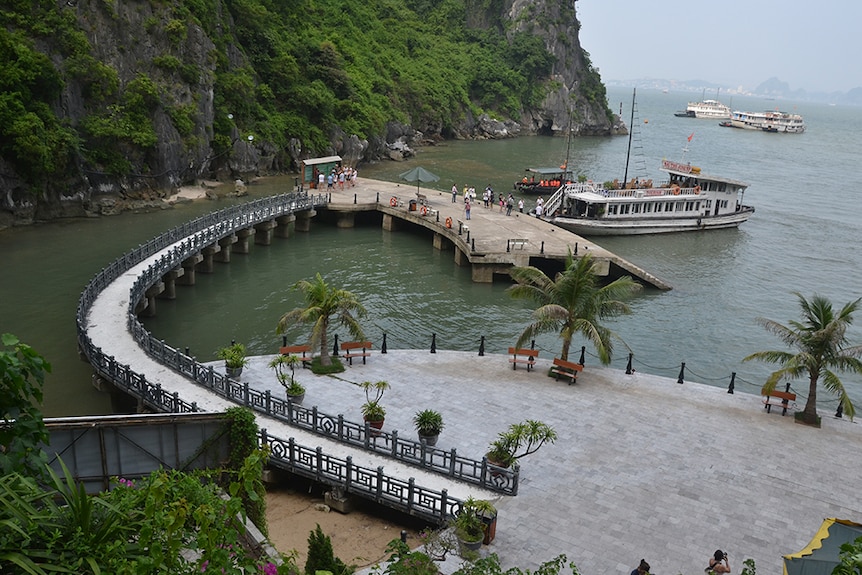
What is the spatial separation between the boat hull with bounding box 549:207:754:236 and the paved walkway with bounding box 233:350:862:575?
29502 mm

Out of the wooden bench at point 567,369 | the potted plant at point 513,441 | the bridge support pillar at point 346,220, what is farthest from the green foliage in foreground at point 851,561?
the bridge support pillar at point 346,220

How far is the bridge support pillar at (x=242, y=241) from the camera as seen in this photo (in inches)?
1668

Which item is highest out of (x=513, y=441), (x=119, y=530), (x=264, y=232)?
(x=119, y=530)

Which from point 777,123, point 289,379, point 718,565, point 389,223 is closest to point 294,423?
point 289,379

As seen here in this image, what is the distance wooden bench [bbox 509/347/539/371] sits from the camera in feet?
79.3

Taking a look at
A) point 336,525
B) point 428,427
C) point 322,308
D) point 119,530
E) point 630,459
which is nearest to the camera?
point 119,530

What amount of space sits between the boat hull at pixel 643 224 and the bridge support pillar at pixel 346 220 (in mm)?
15003

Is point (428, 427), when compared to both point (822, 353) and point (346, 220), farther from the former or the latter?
point (346, 220)

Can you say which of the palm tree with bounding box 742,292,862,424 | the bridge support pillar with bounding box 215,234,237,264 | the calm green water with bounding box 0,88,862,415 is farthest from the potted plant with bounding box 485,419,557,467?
the bridge support pillar with bounding box 215,234,237,264

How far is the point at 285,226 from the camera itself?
47750 millimetres

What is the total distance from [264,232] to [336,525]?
32.1 meters

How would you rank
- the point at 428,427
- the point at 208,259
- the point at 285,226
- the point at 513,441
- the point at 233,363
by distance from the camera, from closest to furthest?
1. the point at 513,441
2. the point at 428,427
3. the point at 233,363
4. the point at 208,259
5. the point at 285,226

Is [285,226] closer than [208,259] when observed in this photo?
No

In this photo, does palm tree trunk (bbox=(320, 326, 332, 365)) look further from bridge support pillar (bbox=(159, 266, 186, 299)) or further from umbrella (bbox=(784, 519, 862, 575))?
umbrella (bbox=(784, 519, 862, 575))
